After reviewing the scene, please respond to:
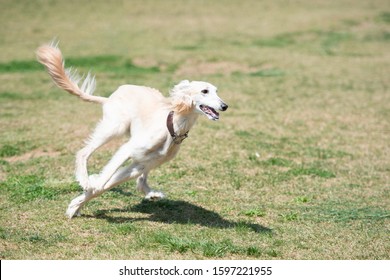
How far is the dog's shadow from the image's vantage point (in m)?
6.38

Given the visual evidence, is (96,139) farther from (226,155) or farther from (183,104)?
(226,155)

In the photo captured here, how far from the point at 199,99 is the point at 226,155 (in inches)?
123

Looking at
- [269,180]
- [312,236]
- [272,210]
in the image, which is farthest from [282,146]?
[312,236]

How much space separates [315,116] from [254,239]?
647 centimetres

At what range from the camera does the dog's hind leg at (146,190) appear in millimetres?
6844

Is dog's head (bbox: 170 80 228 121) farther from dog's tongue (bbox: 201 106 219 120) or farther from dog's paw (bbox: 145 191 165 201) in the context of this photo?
dog's paw (bbox: 145 191 165 201)

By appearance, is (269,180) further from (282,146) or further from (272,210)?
(282,146)

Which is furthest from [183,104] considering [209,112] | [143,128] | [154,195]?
[154,195]

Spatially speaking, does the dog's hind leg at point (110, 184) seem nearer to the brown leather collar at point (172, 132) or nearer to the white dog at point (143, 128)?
the white dog at point (143, 128)

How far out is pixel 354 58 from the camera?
63.9 ft

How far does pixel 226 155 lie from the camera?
9086 millimetres

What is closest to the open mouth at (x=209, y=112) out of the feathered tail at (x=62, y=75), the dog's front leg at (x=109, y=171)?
the dog's front leg at (x=109, y=171)

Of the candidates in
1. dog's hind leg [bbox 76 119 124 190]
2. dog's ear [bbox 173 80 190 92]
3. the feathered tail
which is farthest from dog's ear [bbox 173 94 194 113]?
the feathered tail

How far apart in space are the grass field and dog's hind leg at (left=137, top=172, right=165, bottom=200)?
14 centimetres
